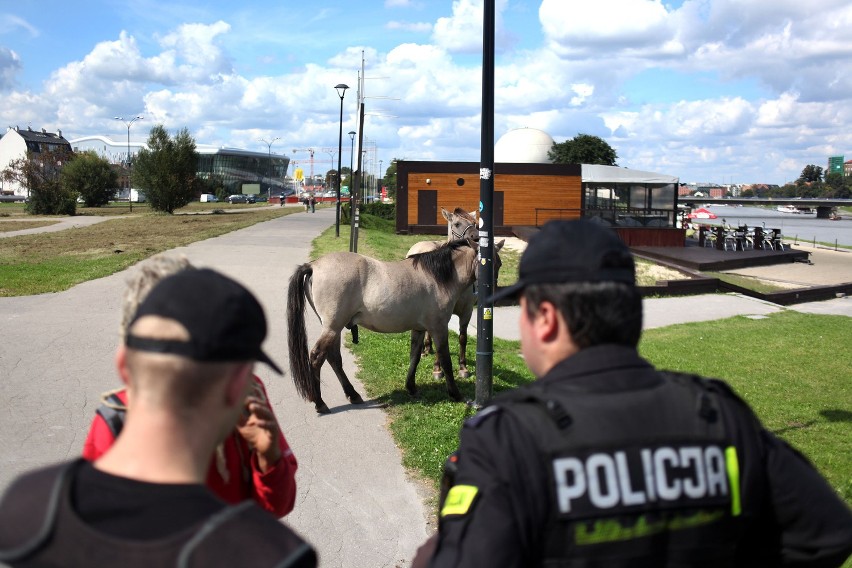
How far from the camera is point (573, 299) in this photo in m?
1.91

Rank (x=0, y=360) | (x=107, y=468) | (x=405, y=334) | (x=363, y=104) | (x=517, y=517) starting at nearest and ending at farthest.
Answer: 1. (x=107, y=468)
2. (x=517, y=517)
3. (x=0, y=360)
4. (x=405, y=334)
5. (x=363, y=104)

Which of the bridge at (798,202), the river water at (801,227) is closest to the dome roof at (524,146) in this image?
the river water at (801,227)

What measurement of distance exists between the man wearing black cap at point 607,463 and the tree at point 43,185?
59.4 meters

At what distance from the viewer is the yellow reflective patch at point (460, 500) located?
1.74m

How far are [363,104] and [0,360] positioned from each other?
19886 mm

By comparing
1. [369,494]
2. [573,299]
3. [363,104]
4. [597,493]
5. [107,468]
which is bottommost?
[369,494]

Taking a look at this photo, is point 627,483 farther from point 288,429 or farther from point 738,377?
point 738,377

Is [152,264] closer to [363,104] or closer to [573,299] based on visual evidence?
[573,299]

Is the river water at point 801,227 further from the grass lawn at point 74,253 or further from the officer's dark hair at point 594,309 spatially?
the officer's dark hair at point 594,309

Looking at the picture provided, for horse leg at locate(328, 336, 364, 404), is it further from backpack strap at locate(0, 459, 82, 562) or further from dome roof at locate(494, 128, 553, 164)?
dome roof at locate(494, 128, 553, 164)

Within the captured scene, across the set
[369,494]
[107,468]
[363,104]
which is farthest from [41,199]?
[107,468]

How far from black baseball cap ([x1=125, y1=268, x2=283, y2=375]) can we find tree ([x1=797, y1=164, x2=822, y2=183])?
20114cm

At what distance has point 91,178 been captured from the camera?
71.3m

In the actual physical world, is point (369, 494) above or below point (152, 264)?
below
